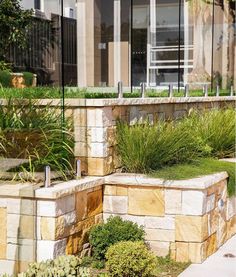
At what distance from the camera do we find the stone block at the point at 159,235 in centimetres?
603

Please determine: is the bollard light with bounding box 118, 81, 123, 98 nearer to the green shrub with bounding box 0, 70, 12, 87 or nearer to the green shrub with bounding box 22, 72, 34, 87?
the green shrub with bounding box 22, 72, 34, 87

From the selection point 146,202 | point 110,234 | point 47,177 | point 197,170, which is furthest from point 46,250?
point 197,170

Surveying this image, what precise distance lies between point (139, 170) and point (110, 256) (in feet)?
4.77

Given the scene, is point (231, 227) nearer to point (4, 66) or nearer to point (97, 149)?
point (97, 149)

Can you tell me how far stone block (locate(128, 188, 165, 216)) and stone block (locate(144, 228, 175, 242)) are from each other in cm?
17

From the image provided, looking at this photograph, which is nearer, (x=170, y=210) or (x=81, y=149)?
(x=170, y=210)

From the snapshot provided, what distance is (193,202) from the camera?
19.5ft

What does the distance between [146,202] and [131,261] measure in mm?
1051

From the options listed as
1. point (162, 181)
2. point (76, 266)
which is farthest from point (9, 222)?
point (162, 181)

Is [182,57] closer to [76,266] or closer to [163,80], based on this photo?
[163,80]

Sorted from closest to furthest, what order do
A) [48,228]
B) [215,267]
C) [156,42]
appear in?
[48,228] < [215,267] < [156,42]

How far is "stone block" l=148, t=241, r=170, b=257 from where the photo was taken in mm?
6053

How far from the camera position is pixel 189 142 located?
7090mm

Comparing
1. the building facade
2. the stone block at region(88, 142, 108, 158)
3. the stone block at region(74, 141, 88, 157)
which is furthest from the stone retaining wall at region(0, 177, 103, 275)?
the building facade
